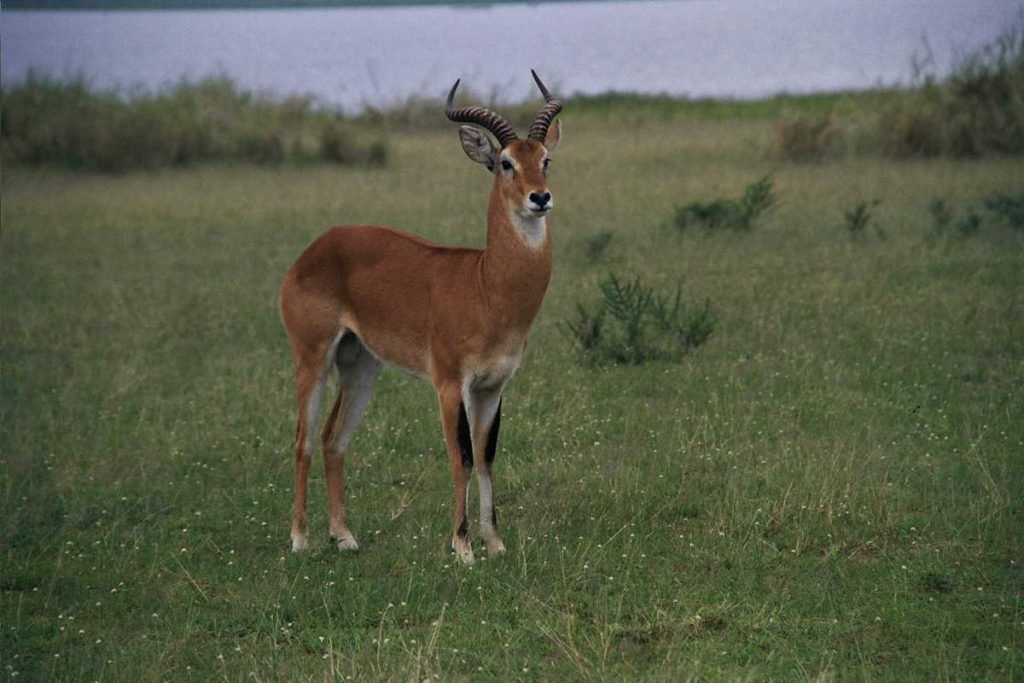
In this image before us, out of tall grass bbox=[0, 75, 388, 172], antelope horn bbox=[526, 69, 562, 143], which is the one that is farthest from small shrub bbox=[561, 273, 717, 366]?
tall grass bbox=[0, 75, 388, 172]

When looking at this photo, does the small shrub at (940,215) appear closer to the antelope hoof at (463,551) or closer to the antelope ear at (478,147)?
the antelope ear at (478,147)

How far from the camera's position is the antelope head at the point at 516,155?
21.4 ft

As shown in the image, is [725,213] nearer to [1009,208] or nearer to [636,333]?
[1009,208]

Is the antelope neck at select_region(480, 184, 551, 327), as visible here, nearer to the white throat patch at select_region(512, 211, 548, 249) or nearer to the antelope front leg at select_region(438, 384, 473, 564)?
the white throat patch at select_region(512, 211, 548, 249)

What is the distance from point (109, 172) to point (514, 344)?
55.6 feet

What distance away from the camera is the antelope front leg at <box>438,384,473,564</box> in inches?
265

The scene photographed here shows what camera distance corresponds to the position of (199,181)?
21453 millimetres

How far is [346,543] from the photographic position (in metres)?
7.10

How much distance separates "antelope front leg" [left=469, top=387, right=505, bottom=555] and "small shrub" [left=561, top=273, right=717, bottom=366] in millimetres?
3254

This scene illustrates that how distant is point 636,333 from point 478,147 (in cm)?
370

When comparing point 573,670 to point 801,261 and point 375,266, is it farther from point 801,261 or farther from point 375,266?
point 801,261

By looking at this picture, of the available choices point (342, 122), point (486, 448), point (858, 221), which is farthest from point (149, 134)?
point (486, 448)

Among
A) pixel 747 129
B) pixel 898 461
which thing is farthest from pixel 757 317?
pixel 747 129

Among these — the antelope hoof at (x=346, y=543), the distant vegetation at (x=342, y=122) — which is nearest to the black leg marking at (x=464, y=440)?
the antelope hoof at (x=346, y=543)
